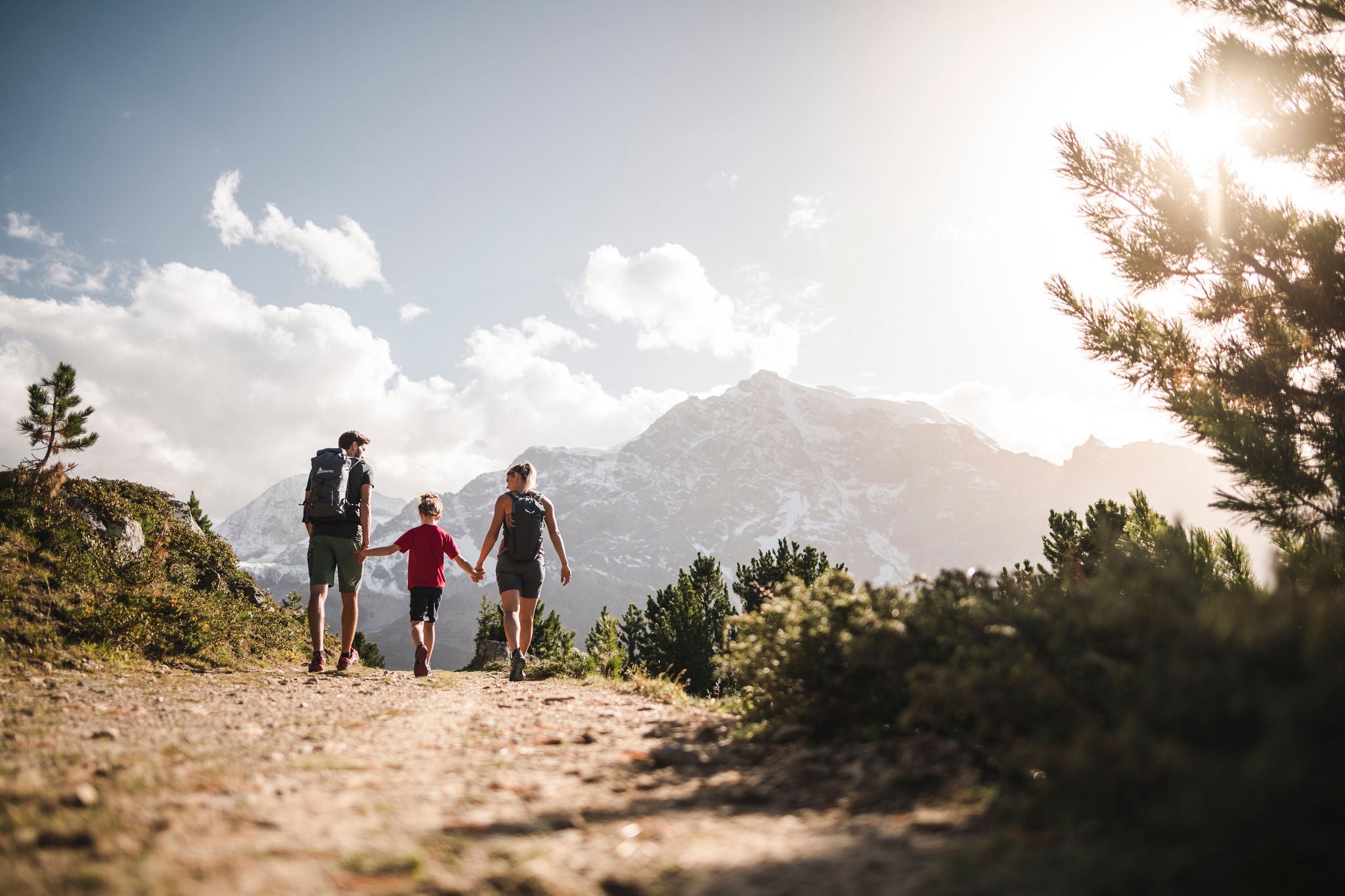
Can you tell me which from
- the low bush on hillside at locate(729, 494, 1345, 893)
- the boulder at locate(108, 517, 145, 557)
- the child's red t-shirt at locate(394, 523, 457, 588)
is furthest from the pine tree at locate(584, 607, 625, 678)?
the boulder at locate(108, 517, 145, 557)

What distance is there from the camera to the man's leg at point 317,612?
673 cm

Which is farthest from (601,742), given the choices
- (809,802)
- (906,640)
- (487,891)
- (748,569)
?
(748,569)

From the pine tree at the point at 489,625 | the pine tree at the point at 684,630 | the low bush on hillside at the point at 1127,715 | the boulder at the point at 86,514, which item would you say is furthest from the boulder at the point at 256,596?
the pine tree at the point at 489,625

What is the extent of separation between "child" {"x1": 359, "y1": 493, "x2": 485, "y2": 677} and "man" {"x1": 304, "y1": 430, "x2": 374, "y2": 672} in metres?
0.55

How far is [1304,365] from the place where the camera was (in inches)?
229

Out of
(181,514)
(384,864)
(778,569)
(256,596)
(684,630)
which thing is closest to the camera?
(384,864)

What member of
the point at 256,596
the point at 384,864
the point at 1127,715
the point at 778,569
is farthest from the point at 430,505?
the point at 778,569

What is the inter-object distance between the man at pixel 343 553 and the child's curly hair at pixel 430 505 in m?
0.75

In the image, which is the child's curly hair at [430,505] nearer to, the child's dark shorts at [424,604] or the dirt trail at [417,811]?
Result: the child's dark shorts at [424,604]

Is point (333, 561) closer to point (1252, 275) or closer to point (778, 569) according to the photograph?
point (1252, 275)

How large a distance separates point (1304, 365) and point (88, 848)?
871 centimetres

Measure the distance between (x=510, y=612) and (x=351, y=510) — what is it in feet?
7.17

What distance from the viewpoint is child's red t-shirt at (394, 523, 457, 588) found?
8016mm

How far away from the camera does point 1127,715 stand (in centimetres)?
179
